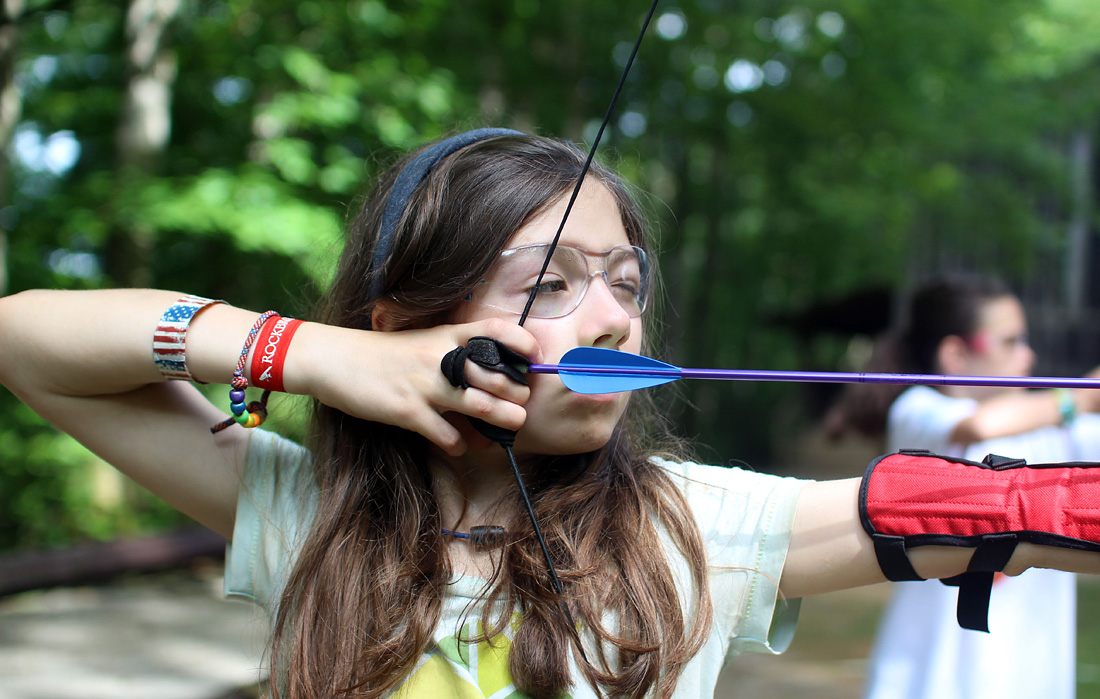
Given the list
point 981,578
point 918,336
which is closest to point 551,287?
point 981,578

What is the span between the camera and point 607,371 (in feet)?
3.47

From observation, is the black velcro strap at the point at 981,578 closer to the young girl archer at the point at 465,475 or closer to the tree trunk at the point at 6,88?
the young girl archer at the point at 465,475

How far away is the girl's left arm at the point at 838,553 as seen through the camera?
39.6 inches

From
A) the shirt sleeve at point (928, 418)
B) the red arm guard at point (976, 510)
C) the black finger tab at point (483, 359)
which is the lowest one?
the shirt sleeve at point (928, 418)

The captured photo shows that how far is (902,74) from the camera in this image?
7977mm

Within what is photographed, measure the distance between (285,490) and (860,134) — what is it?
305 inches

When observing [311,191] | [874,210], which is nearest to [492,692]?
[311,191]

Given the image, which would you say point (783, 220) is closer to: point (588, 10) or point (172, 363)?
point (588, 10)

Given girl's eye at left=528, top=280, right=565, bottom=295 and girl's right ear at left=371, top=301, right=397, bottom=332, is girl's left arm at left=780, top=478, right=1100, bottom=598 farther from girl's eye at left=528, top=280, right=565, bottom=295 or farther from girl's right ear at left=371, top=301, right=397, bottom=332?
girl's right ear at left=371, top=301, right=397, bottom=332

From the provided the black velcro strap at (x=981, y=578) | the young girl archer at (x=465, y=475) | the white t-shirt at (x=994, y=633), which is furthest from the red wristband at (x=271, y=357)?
the white t-shirt at (x=994, y=633)

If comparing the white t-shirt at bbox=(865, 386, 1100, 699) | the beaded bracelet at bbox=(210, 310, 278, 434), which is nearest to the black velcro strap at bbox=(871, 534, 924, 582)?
the beaded bracelet at bbox=(210, 310, 278, 434)

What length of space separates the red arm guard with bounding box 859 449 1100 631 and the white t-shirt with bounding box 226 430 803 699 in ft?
0.40

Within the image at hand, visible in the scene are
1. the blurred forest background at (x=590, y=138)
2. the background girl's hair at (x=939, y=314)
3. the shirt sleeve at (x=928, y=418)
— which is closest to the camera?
the shirt sleeve at (x=928, y=418)

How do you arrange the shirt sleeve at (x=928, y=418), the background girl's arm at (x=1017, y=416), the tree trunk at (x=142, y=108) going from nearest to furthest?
the background girl's arm at (x=1017, y=416), the shirt sleeve at (x=928, y=418), the tree trunk at (x=142, y=108)
